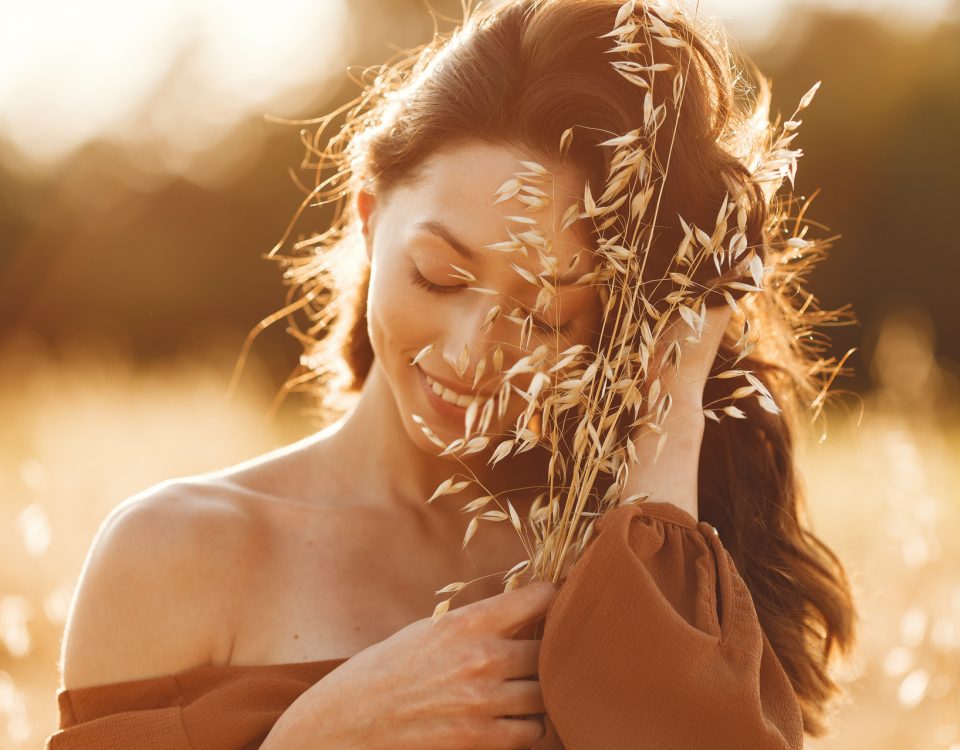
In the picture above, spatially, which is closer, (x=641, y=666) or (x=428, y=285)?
(x=641, y=666)

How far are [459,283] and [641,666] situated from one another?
0.69 m

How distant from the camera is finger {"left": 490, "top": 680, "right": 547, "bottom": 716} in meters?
1.50

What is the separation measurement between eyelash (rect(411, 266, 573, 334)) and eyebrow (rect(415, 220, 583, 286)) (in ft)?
0.23

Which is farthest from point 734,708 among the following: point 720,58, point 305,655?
point 720,58

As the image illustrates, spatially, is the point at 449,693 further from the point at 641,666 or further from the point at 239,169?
the point at 239,169

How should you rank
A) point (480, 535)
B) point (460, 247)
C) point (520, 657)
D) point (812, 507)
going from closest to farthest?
point (520, 657), point (460, 247), point (480, 535), point (812, 507)

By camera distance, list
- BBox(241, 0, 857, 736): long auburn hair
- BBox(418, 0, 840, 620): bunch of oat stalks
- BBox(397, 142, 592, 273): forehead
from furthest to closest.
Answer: BBox(241, 0, 857, 736): long auburn hair < BBox(397, 142, 592, 273): forehead < BBox(418, 0, 840, 620): bunch of oat stalks

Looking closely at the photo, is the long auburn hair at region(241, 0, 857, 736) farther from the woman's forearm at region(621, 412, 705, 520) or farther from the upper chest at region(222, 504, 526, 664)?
the upper chest at region(222, 504, 526, 664)

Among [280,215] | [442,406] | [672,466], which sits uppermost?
[442,406]

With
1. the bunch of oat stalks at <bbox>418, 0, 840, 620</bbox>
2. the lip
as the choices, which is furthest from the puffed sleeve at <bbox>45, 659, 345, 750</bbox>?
the lip

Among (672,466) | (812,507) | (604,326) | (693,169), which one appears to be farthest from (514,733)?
(812,507)

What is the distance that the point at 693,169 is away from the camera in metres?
1.77

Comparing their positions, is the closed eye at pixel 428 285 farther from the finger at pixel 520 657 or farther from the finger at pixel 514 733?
the finger at pixel 514 733

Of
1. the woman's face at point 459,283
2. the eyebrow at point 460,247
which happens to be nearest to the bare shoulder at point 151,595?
the woman's face at point 459,283
